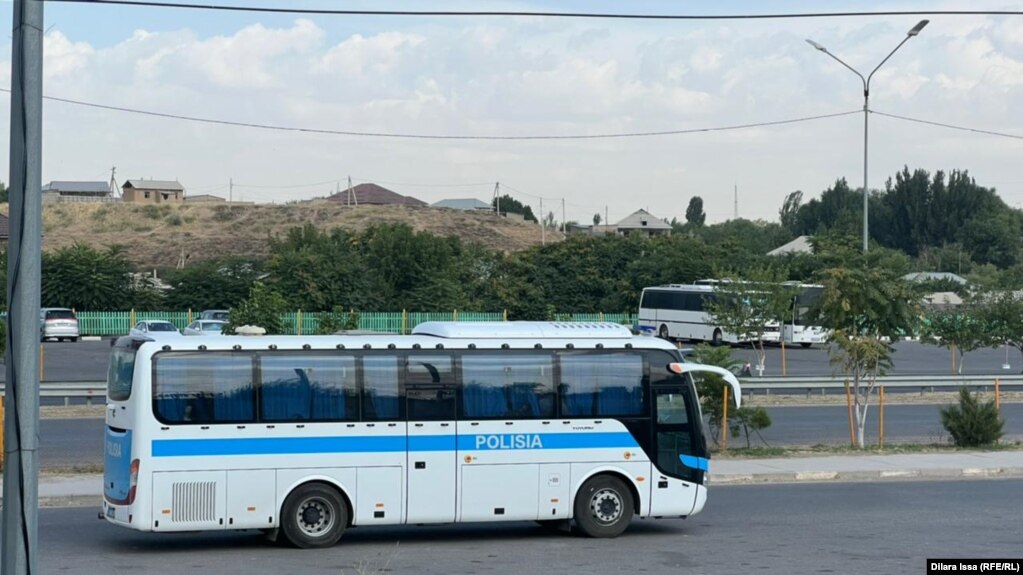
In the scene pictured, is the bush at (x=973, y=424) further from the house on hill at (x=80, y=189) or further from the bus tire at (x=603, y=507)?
the house on hill at (x=80, y=189)

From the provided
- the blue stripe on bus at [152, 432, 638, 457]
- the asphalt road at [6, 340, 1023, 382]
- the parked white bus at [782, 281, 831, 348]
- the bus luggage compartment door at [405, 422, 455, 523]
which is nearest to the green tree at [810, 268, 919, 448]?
the blue stripe on bus at [152, 432, 638, 457]

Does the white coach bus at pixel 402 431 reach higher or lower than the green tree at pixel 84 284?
lower

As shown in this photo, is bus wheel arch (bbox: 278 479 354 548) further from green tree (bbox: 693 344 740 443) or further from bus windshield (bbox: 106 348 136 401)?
green tree (bbox: 693 344 740 443)

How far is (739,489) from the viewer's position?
18.5 m

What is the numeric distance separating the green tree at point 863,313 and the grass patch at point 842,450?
0.54 meters

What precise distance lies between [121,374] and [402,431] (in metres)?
3.12

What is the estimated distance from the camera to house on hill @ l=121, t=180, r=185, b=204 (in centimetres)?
13275

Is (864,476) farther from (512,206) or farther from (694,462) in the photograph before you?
(512,206)

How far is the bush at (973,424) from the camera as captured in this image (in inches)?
912

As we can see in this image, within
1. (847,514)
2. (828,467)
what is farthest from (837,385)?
(847,514)

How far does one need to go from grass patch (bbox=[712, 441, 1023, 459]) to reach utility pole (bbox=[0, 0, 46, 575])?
16.3 m

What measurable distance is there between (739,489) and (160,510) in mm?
9023

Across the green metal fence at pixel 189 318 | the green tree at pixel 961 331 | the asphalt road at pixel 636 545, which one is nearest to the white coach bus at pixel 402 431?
the asphalt road at pixel 636 545

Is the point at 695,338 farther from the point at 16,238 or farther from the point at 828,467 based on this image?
the point at 16,238
